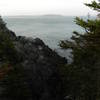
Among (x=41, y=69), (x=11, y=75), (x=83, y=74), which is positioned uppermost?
(x=11, y=75)

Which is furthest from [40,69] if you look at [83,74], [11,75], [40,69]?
[11,75]

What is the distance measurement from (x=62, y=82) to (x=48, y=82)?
8.29ft

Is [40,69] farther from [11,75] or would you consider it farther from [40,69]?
[11,75]

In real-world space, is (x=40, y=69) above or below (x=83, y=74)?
below

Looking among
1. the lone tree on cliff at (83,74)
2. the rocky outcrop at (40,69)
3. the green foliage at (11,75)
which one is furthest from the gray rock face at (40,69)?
the green foliage at (11,75)

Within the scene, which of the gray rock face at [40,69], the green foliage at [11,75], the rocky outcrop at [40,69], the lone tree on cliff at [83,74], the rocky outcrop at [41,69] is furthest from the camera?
the rocky outcrop at [41,69]

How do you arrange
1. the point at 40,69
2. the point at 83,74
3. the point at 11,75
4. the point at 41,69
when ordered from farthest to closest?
the point at 41,69, the point at 40,69, the point at 83,74, the point at 11,75

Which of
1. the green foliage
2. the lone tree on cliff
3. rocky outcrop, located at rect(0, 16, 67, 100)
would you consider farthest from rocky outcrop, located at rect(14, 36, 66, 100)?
the green foliage

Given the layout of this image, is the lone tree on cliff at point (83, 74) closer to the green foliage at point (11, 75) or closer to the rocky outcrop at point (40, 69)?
the rocky outcrop at point (40, 69)

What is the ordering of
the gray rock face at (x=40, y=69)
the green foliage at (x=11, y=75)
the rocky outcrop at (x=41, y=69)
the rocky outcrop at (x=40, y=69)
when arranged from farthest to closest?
the rocky outcrop at (x=41, y=69), the gray rock face at (x=40, y=69), the rocky outcrop at (x=40, y=69), the green foliage at (x=11, y=75)

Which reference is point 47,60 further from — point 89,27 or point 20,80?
point 89,27

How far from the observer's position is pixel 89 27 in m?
20.7

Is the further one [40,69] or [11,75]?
[40,69]

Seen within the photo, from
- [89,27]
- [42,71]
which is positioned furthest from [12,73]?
[89,27]
